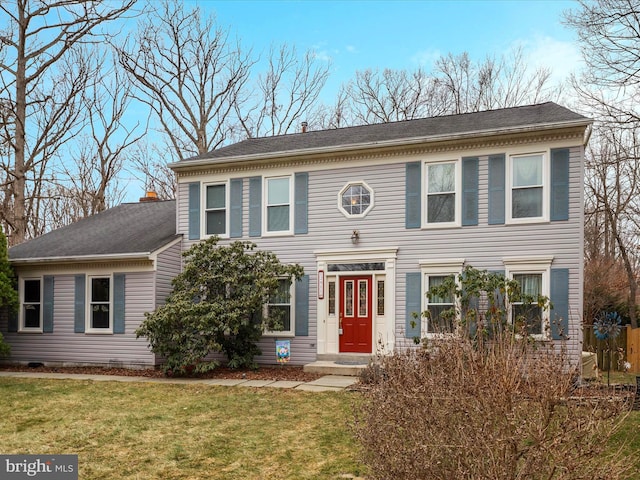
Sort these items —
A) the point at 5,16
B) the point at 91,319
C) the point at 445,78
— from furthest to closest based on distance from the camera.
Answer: the point at 445,78
the point at 5,16
the point at 91,319

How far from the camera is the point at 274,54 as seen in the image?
27.1 meters

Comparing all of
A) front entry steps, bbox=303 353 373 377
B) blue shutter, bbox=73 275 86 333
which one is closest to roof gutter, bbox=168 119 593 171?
blue shutter, bbox=73 275 86 333

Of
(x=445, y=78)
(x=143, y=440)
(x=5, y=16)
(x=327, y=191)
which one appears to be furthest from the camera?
(x=445, y=78)

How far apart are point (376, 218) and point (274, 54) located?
17.2 meters

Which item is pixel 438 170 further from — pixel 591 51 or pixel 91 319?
pixel 91 319

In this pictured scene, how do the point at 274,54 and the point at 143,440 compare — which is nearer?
the point at 143,440

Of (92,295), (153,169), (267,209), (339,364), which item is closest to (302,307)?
(339,364)

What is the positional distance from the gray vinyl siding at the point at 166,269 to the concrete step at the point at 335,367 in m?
4.04

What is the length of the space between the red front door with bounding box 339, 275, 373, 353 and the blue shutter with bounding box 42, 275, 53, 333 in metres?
7.82

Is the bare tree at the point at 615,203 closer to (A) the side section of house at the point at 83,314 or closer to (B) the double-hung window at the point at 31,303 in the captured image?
(A) the side section of house at the point at 83,314

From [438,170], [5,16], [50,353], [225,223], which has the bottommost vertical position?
[50,353]

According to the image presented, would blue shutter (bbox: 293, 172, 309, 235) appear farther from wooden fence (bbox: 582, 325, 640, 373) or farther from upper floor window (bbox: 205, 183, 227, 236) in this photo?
wooden fence (bbox: 582, 325, 640, 373)

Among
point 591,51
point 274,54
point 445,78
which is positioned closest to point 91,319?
point 591,51

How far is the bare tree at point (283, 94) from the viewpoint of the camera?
26719 mm
